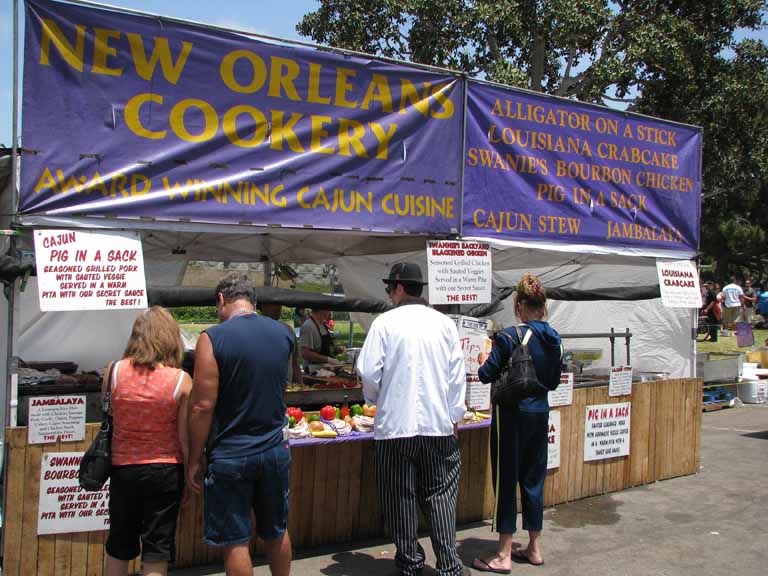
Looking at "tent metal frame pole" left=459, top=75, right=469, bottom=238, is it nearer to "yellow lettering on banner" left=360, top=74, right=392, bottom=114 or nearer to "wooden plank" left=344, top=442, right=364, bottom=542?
"yellow lettering on banner" left=360, top=74, right=392, bottom=114

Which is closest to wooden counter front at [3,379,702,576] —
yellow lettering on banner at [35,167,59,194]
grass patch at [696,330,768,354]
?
yellow lettering on banner at [35,167,59,194]

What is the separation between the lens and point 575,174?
6.86 m

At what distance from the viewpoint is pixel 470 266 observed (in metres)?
5.96

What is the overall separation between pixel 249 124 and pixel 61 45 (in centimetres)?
127

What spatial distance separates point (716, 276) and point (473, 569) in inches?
1268

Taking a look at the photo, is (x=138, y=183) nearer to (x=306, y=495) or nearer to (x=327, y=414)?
→ (x=327, y=414)

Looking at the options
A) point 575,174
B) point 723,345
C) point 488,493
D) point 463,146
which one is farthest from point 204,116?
point 723,345

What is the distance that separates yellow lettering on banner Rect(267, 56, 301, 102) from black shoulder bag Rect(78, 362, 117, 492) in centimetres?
245

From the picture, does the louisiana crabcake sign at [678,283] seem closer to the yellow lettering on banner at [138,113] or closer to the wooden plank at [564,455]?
the wooden plank at [564,455]

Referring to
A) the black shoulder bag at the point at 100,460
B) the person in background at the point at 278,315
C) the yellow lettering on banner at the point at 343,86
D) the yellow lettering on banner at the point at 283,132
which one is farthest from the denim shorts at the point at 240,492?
the yellow lettering on banner at the point at 343,86

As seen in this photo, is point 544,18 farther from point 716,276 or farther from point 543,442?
point 716,276

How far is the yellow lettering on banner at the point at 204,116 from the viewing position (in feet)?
16.0

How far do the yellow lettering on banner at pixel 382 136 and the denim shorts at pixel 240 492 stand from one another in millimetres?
2714

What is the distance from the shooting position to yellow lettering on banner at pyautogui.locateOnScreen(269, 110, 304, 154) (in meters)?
5.24
